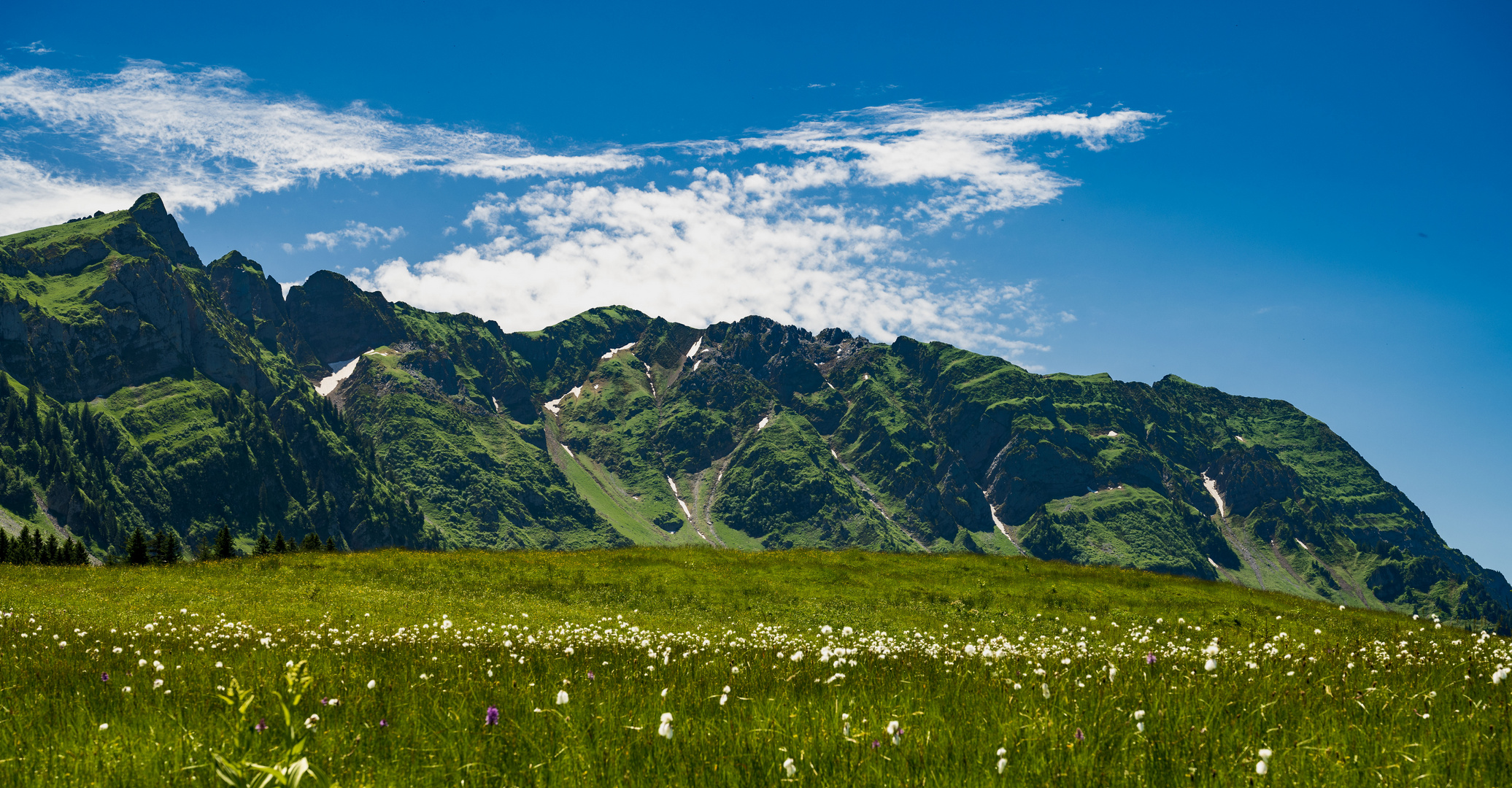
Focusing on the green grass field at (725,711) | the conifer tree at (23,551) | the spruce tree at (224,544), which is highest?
the green grass field at (725,711)

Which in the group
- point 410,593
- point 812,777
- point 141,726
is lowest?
point 410,593

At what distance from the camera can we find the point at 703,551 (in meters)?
43.3

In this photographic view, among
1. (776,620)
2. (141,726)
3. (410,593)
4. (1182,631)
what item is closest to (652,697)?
(141,726)

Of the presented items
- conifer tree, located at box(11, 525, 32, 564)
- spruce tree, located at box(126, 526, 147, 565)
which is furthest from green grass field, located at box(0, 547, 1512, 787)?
conifer tree, located at box(11, 525, 32, 564)

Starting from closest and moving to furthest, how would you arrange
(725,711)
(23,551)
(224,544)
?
(725,711), (224,544), (23,551)

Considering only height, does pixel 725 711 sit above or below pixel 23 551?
above

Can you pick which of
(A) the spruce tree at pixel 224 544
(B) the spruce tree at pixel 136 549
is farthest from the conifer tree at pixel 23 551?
(A) the spruce tree at pixel 224 544

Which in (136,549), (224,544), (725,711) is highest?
(725,711)

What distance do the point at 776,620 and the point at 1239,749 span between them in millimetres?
24355

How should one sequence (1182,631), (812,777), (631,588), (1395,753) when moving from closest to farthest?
(812,777) < (1395,753) < (1182,631) < (631,588)

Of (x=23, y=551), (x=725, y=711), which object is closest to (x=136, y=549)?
(x=23, y=551)

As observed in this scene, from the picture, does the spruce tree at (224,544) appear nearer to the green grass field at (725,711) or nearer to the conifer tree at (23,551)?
the conifer tree at (23,551)

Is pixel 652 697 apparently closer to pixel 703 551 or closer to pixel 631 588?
pixel 631 588

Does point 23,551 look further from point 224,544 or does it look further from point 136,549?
point 136,549
